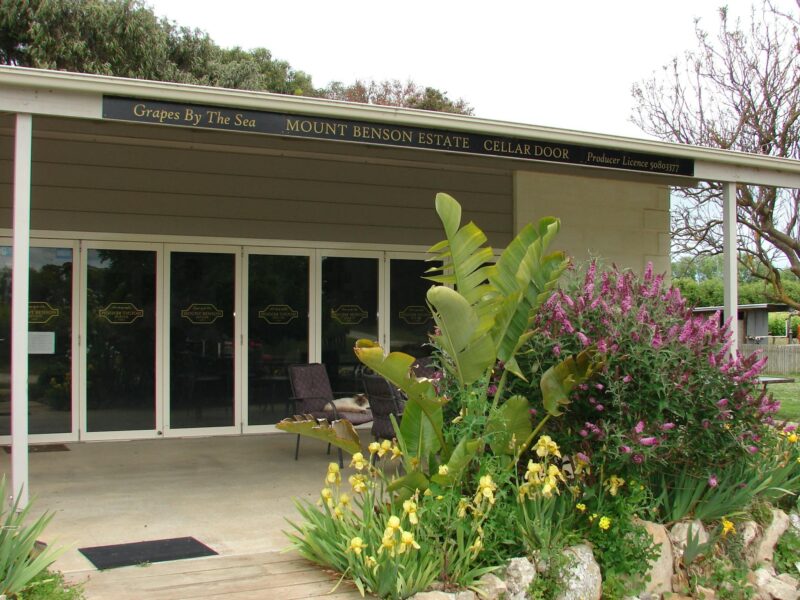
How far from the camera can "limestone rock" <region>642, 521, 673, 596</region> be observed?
445cm

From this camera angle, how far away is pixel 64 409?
822 centimetres

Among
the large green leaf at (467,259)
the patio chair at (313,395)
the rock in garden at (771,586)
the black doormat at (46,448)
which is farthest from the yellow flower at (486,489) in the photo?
the black doormat at (46,448)

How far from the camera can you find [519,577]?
4.07 meters

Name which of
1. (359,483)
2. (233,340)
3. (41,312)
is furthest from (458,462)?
(41,312)

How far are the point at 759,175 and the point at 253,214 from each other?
528cm

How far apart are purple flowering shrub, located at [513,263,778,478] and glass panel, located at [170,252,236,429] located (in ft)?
15.6

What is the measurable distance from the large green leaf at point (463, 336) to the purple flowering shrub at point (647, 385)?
0.40m

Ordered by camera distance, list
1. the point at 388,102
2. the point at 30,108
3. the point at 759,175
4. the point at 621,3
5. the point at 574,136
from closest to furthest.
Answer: the point at 30,108
the point at 574,136
the point at 759,175
the point at 621,3
the point at 388,102

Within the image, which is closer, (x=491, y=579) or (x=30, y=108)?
(x=491, y=579)

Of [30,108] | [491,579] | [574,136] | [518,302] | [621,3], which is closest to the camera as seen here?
[491,579]

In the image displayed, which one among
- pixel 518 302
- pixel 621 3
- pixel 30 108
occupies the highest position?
pixel 621 3

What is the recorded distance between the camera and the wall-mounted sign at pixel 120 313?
27.6 feet

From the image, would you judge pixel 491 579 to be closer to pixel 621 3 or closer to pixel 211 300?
pixel 211 300

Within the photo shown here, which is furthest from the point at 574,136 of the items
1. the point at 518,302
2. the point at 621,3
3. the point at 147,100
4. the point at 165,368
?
the point at 621,3
